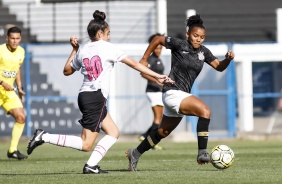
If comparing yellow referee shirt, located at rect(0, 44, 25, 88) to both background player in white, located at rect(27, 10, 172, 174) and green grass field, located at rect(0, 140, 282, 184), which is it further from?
background player in white, located at rect(27, 10, 172, 174)

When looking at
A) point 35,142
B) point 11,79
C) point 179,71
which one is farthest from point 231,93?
point 35,142

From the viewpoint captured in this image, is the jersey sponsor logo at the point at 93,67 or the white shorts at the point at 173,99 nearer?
the jersey sponsor logo at the point at 93,67

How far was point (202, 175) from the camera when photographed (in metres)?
10.9

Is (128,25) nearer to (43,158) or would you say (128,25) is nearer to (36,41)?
(36,41)

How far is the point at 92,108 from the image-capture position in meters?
11.2

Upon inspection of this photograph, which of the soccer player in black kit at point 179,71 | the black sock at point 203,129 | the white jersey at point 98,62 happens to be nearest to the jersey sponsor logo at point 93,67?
the white jersey at point 98,62

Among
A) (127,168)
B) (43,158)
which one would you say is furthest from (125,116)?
(127,168)

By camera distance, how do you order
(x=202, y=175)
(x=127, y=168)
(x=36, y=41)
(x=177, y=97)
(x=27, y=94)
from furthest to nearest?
(x=36, y=41) < (x=27, y=94) < (x=127, y=168) < (x=177, y=97) < (x=202, y=175)

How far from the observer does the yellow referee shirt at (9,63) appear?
15.7 m

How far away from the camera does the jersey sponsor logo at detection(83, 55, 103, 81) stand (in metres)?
11.2

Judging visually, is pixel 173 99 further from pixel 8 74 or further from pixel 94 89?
pixel 8 74

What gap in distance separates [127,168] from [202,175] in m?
2.06

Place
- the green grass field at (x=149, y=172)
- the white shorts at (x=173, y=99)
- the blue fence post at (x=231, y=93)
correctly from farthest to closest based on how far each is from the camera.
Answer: the blue fence post at (x=231, y=93) < the white shorts at (x=173, y=99) < the green grass field at (x=149, y=172)

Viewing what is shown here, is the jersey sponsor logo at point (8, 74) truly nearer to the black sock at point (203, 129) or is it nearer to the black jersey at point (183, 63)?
the black jersey at point (183, 63)
